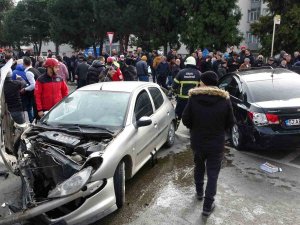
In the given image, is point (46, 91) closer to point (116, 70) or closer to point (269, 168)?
point (116, 70)

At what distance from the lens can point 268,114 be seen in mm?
6309

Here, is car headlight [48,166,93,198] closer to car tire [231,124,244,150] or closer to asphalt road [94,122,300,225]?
asphalt road [94,122,300,225]

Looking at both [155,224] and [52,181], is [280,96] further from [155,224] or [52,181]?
[52,181]

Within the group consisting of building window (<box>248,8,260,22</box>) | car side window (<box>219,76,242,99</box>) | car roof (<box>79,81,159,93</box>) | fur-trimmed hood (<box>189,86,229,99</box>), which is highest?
building window (<box>248,8,260,22</box>)

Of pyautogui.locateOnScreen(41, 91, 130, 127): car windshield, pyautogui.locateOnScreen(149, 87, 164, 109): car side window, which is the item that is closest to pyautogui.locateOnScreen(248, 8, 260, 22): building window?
pyautogui.locateOnScreen(149, 87, 164, 109): car side window

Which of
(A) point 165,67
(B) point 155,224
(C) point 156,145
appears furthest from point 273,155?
(A) point 165,67

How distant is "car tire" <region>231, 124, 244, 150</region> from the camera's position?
23.1ft

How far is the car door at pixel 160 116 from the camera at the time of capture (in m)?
6.27

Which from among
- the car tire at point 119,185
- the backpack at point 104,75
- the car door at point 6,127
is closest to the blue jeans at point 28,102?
the backpack at point 104,75

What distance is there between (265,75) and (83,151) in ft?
15.2

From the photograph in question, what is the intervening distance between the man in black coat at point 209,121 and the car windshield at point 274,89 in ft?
8.61

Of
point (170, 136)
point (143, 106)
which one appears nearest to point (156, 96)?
point (143, 106)

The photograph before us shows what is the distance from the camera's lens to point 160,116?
6430 mm

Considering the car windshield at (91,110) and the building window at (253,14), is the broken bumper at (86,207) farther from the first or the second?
the building window at (253,14)
